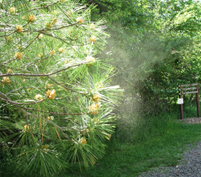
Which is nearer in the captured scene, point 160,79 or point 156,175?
point 156,175

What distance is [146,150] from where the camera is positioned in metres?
4.32

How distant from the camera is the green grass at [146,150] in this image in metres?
3.53

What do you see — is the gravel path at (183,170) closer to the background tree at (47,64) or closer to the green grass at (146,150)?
the green grass at (146,150)

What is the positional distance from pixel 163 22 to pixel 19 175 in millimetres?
7996

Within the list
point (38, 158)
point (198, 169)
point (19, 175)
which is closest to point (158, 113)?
point (198, 169)

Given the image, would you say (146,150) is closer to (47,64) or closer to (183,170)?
(183,170)

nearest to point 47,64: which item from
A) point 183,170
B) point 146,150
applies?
point 183,170

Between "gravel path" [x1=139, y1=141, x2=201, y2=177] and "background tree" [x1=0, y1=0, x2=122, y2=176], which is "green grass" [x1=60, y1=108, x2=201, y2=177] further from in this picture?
"background tree" [x1=0, y1=0, x2=122, y2=176]

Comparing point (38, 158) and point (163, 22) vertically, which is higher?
point (163, 22)

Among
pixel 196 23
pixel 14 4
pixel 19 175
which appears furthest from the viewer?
pixel 196 23

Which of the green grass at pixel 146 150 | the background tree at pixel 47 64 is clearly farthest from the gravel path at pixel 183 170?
the background tree at pixel 47 64

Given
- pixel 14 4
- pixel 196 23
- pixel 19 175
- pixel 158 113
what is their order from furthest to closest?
1. pixel 196 23
2. pixel 158 113
3. pixel 19 175
4. pixel 14 4

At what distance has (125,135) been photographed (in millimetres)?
5020

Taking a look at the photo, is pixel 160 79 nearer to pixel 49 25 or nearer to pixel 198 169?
pixel 198 169
